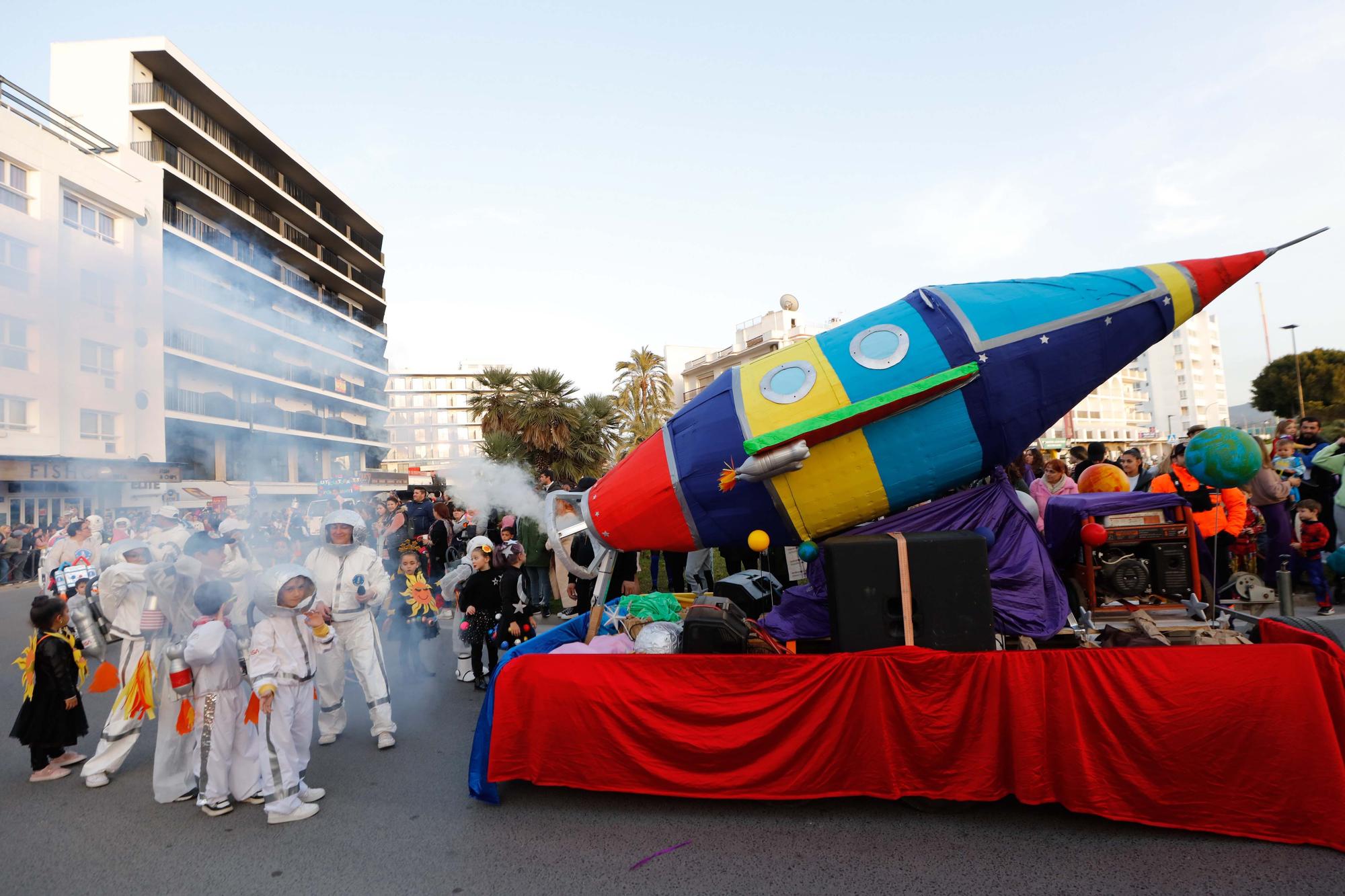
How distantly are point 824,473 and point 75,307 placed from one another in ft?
27.7

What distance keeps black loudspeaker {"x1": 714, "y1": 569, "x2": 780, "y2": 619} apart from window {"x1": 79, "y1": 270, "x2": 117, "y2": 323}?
779 centimetres

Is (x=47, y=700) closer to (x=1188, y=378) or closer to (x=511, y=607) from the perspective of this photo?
(x=511, y=607)

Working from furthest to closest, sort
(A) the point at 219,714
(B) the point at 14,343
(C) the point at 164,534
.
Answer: (C) the point at 164,534 → (B) the point at 14,343 → (A) the point at 219,714

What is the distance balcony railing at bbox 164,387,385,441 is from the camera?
80.0ft

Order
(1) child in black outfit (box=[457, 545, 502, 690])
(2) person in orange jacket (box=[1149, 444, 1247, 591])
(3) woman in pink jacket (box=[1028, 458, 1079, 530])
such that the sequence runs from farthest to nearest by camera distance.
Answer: (3) woman in pink jacket (box=[1028, 458, 1079, 530]), (1) child in black outfit (box=[457, 545, 502, 690]), (2) person in orange jacket (box=[1149, 444, 1247, 591])

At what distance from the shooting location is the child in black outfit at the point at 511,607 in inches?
257

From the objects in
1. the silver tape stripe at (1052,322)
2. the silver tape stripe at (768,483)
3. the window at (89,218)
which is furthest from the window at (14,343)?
the silver tape stripe at (1052,322)

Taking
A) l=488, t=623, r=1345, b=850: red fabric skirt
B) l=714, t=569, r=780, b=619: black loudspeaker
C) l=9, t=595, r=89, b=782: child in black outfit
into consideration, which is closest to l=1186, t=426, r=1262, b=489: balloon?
l=488, t=623, r=1345, b=850: red fabric skirt

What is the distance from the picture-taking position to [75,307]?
794 cm

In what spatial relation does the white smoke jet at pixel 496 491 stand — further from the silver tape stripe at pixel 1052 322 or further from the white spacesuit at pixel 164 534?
the silver tape stripe at pixel 1052 322

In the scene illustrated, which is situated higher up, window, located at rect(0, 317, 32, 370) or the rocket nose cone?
window, located at rect(0, 317, 32, 370)

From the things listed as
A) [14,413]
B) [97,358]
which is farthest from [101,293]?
[14,413]

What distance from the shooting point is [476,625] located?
22.2ft

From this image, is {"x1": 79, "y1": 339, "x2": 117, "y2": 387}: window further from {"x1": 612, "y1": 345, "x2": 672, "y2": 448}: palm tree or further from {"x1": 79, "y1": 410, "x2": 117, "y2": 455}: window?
{"x1": 612, "y1": 345, "x2": 672, "y2": 448}: palm tree
